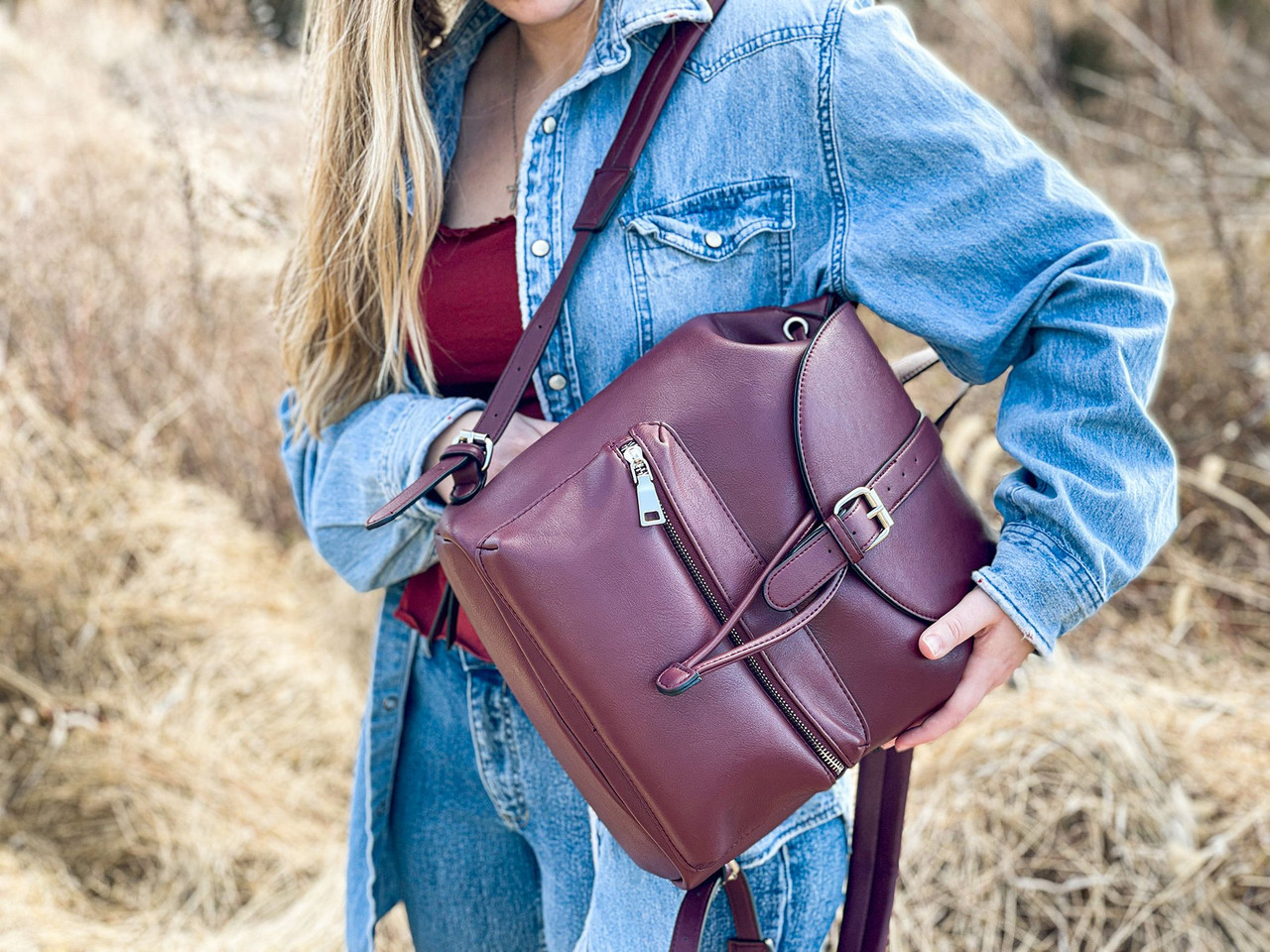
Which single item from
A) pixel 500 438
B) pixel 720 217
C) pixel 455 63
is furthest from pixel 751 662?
pixel 455 63

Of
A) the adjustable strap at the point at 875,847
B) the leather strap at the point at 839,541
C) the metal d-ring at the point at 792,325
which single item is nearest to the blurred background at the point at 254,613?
the adjustable strap at the point at 875,847

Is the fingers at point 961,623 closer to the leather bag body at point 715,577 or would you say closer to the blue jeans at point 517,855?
the leather bag body at point 715,577

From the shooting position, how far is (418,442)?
1.19 metres

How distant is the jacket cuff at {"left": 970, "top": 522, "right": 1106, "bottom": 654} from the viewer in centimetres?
100

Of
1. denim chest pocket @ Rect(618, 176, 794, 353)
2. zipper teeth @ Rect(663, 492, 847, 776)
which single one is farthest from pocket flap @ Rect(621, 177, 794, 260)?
zipper teeth @ Rect(663, 492, 847, 776)

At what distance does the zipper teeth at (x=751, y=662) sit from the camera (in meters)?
0.93

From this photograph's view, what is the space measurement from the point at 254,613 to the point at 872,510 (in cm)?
258

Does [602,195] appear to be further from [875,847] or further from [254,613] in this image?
[254,613]

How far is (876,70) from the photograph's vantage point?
1045mm

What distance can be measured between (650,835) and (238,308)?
339cm

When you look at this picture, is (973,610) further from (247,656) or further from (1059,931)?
(247,656)

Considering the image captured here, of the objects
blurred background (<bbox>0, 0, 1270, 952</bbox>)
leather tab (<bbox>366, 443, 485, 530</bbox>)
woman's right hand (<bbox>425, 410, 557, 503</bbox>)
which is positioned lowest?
blurred background (<bbox>0, 0, 1270, 952</bbox>)

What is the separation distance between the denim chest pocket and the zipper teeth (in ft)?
1.01

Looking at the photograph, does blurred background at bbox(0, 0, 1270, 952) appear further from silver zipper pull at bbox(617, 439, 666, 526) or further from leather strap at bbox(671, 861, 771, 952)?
silver zipper pull at bbox(617, 439, 666, 526)
